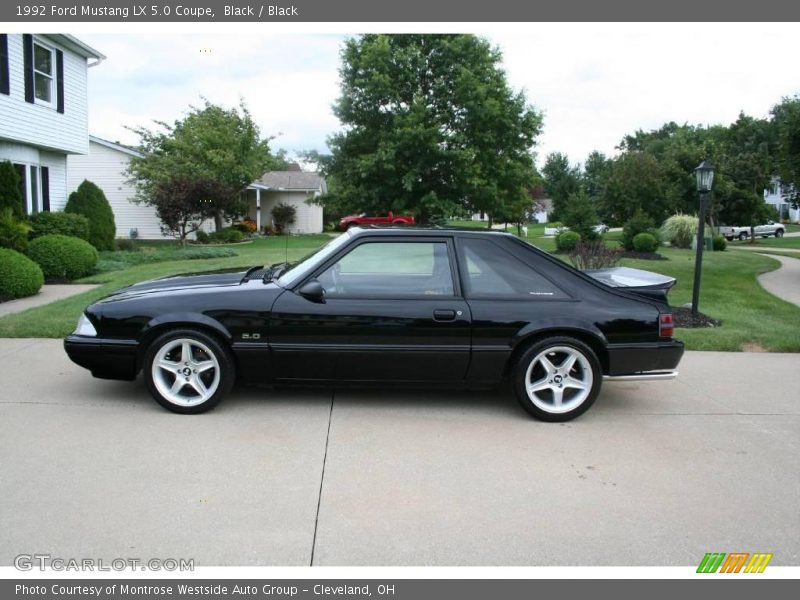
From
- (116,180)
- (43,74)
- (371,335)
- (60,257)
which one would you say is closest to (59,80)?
(43,74)

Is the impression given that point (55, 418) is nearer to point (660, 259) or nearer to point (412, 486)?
point (412, 486)

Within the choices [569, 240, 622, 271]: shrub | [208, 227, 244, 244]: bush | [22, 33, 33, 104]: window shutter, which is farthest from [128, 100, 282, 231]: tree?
[569, 240, 622, 271]: shrub

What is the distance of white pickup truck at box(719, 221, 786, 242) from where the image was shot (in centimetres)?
4419

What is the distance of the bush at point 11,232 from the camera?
42.7 feet

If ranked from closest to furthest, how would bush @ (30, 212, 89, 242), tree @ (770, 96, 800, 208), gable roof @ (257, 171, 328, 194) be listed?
tree @ (770, 96, 800, 208) < bush @ (30, 212, 89, 242) < gable roof @ (257, 171, 328, 194)

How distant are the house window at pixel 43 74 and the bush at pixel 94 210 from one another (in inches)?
106

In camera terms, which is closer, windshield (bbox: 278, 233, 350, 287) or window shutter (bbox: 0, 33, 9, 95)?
windshield (bbox: 278, 233, 350, 287)

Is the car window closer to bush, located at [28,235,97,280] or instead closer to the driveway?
the driveway

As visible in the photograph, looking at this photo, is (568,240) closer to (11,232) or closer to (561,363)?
(11,232)

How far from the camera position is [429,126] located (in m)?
27.9

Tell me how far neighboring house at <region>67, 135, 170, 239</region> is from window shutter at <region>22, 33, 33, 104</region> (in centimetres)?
1609

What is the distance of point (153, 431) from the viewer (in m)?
4.76

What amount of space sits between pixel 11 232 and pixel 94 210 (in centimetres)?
684
